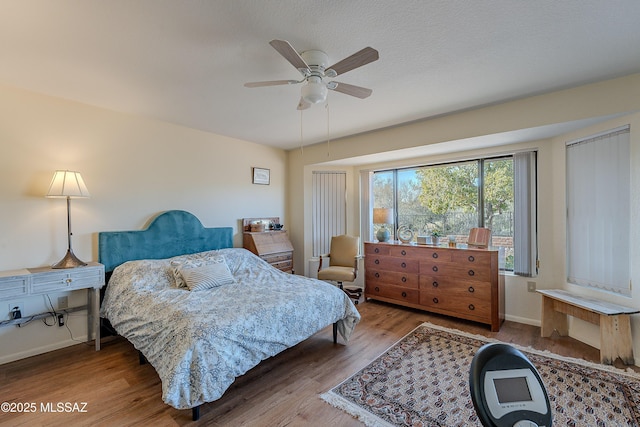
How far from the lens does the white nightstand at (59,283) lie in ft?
7.99

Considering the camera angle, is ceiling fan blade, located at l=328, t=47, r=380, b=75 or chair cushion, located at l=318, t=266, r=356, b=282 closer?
ceiling fan blade, located at l=328, t=47, r=380, b=75

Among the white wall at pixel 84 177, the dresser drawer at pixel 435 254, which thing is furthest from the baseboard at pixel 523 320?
the white wall at pixel 84 177

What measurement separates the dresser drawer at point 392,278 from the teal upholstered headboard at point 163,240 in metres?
2.20

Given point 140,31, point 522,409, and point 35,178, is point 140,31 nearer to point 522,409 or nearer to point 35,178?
point 35,178

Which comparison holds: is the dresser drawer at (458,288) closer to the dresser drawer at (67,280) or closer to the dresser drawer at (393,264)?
the dresser drawer at (393,264)

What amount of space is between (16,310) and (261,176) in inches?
127

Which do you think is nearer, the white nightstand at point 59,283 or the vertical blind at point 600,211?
the white nightstand at point 59,283

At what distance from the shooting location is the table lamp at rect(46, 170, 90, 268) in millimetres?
2729

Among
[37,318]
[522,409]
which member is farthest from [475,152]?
[37,318]

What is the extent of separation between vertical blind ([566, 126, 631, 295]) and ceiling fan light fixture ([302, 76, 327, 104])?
2888mm

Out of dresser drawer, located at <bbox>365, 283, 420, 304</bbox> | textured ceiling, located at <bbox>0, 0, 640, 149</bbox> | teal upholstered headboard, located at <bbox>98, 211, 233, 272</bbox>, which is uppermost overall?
textured ceiling, located at <bbox>0, 0, 640, 149</bbox>

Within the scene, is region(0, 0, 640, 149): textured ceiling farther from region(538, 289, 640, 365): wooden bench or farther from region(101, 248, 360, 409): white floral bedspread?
region(538, 289, 640, 365): wooden bench

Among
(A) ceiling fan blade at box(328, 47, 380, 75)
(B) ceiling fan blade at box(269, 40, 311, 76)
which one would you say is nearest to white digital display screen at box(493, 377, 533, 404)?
(A) ceiling fan blade at box(328, 47, 380, 75)

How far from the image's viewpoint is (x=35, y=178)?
2.83 meters
